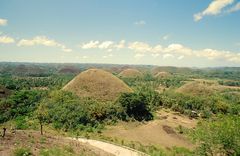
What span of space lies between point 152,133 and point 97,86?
22.8 metres

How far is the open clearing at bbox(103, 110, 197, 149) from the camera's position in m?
27.8

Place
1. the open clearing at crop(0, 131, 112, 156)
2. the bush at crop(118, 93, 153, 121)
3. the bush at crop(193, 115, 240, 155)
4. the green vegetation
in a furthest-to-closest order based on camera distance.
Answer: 1. the bush at crop(118, 93, 153, 121)
2. the green vegetation
3. the bush at crop(193, 115, 240, 155)
4. the open clearing at crop(0, 131, 112, 156)

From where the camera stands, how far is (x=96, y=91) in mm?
48656

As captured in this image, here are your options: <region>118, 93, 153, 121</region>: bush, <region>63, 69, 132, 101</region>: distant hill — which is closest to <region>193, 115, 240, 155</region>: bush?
<region>118, 93, 153, 121</region>: bush

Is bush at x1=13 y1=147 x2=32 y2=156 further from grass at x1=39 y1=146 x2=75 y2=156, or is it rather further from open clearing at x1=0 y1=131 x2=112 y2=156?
grass at x1=39 y1=146 x2=75 y2=156

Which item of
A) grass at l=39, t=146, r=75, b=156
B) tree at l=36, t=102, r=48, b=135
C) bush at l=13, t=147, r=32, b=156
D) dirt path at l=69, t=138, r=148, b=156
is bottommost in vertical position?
dirt path at l=69, t=138, r=148, b=156

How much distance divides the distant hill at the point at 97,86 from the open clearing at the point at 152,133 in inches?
518

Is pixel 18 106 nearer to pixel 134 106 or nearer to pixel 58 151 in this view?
pixel 134 106

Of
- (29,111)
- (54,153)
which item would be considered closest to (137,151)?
(54,153)

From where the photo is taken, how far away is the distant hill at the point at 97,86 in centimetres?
4741

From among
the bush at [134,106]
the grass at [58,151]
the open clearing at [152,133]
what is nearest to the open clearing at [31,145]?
the grass at [58,151]

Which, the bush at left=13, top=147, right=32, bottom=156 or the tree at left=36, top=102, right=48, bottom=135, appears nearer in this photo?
the bush at left=13, top=147, right=32, bottom=156

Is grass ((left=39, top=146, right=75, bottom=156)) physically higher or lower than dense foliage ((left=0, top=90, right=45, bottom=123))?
higher

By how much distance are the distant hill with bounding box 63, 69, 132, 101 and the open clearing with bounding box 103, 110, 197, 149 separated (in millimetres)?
13155
